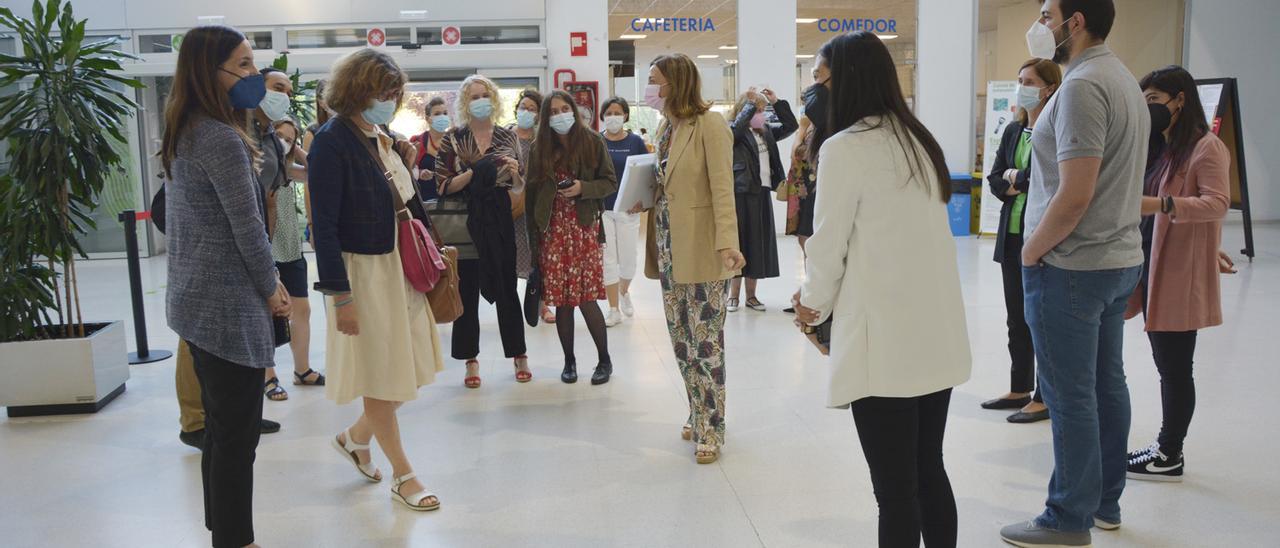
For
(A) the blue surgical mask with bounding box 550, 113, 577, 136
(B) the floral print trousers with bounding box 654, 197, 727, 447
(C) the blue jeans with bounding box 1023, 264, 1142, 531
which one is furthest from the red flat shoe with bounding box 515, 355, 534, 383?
(C) the blue jeans with bounding box 1023, 264, 1142, 531

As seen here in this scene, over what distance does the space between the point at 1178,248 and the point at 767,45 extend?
845 centimetres

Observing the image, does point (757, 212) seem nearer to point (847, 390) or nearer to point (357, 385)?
point (357, 385)

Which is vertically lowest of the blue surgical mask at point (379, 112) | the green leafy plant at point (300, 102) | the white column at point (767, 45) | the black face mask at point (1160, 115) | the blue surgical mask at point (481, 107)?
the black face mask at point (1160, 115)

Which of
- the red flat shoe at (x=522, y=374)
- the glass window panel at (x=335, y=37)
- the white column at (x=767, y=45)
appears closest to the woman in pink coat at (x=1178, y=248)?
the red flat shoe at (x=522, y=374)

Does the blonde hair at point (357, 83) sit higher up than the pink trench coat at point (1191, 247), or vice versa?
the blonde hair at point (357, 83)

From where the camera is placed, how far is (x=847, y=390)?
2.21 metres

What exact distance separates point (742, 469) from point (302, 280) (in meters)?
2.56

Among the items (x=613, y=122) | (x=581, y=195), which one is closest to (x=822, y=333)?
(x=581, y=195)

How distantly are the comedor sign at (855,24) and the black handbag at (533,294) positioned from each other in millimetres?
7584

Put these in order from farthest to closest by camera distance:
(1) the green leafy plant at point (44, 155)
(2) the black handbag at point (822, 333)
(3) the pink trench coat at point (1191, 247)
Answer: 1. (1) the green leafy plant at point (44, 155)
2. (3) the pink trench coat at point (1191, 247)
3. (2) the black handbag at point (822, 333)

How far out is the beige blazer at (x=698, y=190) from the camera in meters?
3.70

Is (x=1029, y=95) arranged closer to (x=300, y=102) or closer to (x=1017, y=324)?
(x=1017, y=324)

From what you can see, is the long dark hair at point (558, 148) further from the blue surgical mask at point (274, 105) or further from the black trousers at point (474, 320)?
the blue surgical mask at point (274, 105)

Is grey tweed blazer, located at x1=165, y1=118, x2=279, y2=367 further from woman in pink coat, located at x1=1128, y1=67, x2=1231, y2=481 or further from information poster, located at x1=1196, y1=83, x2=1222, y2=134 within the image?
information poster, located at x1=1196, y1=83, x2=1222, y2=134
